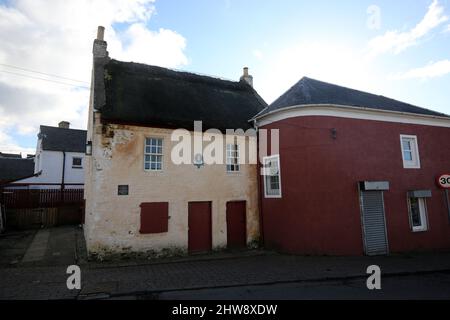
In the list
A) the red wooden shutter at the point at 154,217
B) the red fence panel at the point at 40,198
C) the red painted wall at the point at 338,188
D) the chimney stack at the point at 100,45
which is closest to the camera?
the red wooden shutter at the point at 154,217

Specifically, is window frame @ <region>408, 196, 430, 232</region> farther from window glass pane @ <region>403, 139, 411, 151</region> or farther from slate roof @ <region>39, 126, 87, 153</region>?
slate roof @ <region>39, 126, 87, 153</region>

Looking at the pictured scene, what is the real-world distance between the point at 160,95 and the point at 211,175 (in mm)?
4634

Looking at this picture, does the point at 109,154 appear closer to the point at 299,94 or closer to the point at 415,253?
the point at 299,94

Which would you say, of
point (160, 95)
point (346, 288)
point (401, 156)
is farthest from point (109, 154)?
point (401, 156)

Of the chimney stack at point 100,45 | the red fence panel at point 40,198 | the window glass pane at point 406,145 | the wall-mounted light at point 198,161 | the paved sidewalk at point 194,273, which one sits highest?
the chimney stack at point 100,45

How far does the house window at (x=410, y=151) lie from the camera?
13.4 meters

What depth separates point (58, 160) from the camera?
85.8 ft

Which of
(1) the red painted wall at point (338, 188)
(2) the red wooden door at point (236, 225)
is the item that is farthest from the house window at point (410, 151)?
(2) the red wooden door at point (236, 225)

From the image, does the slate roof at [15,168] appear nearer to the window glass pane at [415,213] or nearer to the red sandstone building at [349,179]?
the red sandstone building at [349,179]

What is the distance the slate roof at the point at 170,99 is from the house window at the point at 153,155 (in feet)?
2.55

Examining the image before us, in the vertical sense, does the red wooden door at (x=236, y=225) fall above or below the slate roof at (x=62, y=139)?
below

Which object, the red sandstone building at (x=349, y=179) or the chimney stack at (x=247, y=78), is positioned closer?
the red sandstone building at (x=349, y=179)

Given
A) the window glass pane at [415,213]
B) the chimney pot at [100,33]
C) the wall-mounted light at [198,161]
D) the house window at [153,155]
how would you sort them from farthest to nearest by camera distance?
the chimney pot at [100,33], the window glass pane at [415,213], the wall-mounted light at [198,161], the house window at [153,155]

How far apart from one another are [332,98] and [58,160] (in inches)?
971
